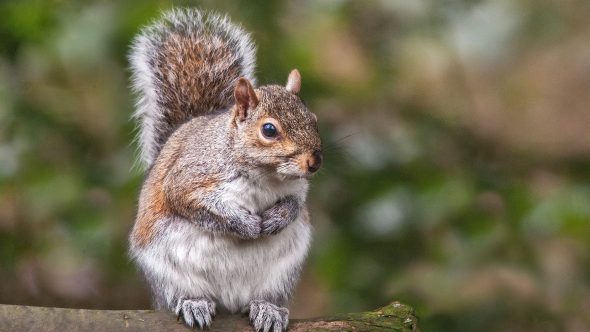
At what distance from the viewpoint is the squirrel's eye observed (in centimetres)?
292

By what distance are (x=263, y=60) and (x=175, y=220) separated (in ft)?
2.90

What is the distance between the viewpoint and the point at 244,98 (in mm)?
3014

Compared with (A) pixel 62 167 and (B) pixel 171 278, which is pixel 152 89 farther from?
(B) pixel 171 278

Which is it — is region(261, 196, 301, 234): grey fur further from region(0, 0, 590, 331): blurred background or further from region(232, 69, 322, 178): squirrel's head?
region(0, 0, 590, 331): blurred background

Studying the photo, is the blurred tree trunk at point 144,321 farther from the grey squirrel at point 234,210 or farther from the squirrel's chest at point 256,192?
the squirrel's chest at point 256,192

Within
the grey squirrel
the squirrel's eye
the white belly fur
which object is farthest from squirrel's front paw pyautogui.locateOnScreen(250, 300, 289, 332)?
the squirrel's eye

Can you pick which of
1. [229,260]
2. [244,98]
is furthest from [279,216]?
[244,98]

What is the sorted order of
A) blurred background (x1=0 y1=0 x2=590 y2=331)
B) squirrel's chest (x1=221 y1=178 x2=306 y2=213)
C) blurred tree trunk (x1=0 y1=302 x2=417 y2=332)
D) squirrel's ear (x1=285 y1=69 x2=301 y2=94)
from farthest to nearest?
blurred background (x1=0 y1=0 x2=590 y2=331) → squirrel's ear (x1=285 y1=69 x2=301 y2=94) → squirrel's chest (x1=221 y1=178 x2=306 y2=213) → blurred tree trunk (x1=0 y1=302 x2=417 y2=332)

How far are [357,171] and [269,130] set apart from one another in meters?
0.91

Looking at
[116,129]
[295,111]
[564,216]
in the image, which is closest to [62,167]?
[116,129]

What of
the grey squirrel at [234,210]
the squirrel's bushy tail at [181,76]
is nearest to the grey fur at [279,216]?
the grey squirrel at [234,210]

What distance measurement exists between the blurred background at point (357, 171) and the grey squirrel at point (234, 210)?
0.44 meters

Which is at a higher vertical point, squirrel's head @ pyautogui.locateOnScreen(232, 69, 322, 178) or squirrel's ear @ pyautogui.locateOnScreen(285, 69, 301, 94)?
squirrel's ear @ pyautogui.locateOnScreen(285, 69, 301, 94)

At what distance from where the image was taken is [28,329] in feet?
8.39
